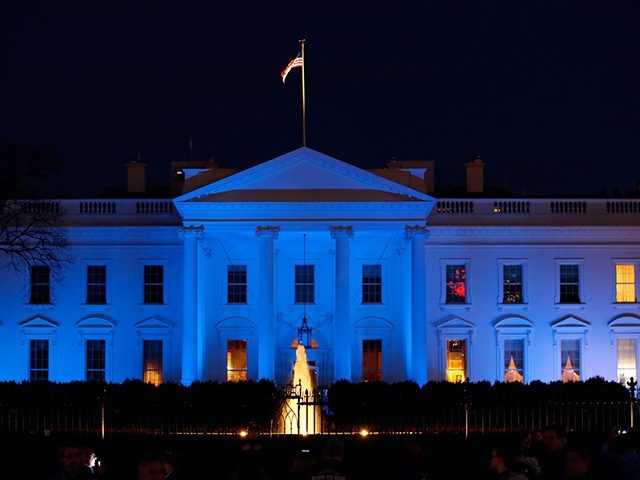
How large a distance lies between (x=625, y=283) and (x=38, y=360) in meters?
24.8

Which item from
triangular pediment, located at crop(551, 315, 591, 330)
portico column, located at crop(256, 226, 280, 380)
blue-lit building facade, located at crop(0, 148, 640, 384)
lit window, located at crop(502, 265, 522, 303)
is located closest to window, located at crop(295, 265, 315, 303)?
blue-lit building facade, located at crop(0, 148, 640, 384)

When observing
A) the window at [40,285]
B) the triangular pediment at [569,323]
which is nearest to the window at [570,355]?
the triangular pediment at [569,323]

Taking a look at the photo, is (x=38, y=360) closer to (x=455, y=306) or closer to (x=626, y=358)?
(x=455, y=306)

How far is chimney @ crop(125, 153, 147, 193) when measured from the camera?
5581 cm

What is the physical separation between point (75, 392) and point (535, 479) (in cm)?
2649

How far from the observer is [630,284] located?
5022 centimetres

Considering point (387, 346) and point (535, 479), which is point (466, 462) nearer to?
point (535, 479)

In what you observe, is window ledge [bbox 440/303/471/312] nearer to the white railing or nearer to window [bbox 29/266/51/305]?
the white railing

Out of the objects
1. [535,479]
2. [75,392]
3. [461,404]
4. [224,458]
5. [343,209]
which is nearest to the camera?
[535,479]

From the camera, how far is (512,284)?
50.1m

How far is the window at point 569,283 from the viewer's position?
5003 cm

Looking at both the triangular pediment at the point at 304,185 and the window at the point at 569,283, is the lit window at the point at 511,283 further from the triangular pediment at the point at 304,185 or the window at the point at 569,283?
the triangular pediment at the point at 304,185

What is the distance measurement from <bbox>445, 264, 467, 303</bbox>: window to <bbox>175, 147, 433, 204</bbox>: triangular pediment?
218 inches

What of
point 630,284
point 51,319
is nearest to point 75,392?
point 51,319
